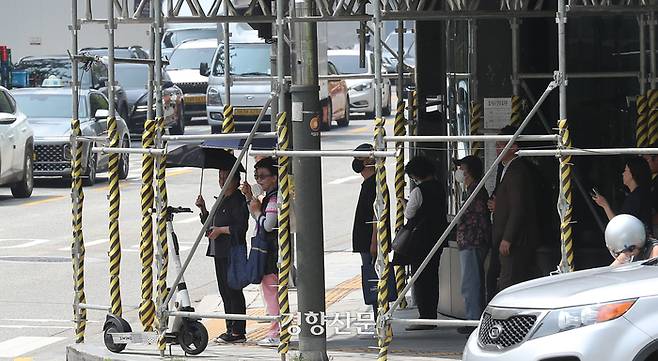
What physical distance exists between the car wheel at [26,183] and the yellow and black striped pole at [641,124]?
46.5ft

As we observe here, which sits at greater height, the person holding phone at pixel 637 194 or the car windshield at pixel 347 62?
the car windshield at pixel 347 62

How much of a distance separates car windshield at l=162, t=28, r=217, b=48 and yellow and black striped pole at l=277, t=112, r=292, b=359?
122ft

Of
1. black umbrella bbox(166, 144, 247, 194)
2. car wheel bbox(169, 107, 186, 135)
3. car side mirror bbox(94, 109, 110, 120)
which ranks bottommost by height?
car wheel bbox(169, 107, 186, 135)

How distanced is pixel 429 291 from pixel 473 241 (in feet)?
Answer: 2.89

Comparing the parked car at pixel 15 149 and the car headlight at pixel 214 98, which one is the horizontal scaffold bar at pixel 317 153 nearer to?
the parked car at pixel 15 149

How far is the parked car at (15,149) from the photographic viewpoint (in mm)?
25953

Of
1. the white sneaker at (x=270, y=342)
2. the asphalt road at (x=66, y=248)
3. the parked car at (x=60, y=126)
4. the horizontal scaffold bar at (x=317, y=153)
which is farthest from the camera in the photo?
the parked car at (x=60, y=126)

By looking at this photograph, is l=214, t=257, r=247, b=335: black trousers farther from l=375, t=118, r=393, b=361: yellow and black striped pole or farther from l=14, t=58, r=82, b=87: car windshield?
l=14, t=58, r=82, b=87: car windshield

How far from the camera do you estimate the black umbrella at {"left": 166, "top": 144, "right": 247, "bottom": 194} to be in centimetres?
1352

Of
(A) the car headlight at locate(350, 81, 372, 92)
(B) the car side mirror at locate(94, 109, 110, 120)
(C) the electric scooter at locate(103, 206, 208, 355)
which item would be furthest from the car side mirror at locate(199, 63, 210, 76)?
(C) the electric scooter at locate(103, 206, 208, 355)

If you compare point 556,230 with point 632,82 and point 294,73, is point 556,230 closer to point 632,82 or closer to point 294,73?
point 632,82

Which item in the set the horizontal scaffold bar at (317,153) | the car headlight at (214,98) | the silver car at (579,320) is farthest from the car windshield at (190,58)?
the silver car at (579,320)

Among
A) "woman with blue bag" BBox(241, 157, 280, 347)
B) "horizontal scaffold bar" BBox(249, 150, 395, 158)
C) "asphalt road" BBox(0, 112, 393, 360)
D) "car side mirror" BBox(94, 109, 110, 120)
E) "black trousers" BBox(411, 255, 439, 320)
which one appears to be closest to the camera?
"horizontal scaffold bar" BBox(249, 150, 395, 158)

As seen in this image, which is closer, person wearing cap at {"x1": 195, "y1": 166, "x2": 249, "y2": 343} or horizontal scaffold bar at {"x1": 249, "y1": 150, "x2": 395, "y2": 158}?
horizontal scaffold bar at {"x1": 249, "y1": 150, "x2": 395, "y2": 158}
